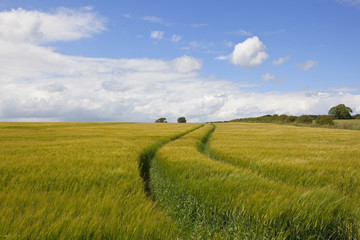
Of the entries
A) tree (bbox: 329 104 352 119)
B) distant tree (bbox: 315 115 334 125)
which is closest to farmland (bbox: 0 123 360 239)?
distant tree (bbox: 315 115 334 125)

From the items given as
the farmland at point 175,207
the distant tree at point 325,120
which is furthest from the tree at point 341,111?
the farmland at point 175,207

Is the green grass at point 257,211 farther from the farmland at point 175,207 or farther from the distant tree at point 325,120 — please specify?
the distant tree at point 325,120

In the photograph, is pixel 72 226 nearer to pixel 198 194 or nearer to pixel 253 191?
pixel 198 194

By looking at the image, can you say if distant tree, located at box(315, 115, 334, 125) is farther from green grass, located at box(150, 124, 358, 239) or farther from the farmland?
green grass, located at box(150, 124, 358, 239)

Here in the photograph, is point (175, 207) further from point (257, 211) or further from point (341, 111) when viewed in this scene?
point (341, 111)

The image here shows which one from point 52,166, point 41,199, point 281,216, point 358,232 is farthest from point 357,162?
point 52,166

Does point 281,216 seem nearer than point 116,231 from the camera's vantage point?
No

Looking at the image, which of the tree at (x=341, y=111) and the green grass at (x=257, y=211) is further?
the tree at (x=341, y=111)

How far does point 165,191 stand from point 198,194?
1.13m

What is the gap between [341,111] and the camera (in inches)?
3292

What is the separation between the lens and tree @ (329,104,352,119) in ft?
273

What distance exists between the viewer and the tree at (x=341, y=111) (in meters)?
83.2

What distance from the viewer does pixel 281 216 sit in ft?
10.5

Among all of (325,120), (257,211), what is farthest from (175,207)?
(325,120)
